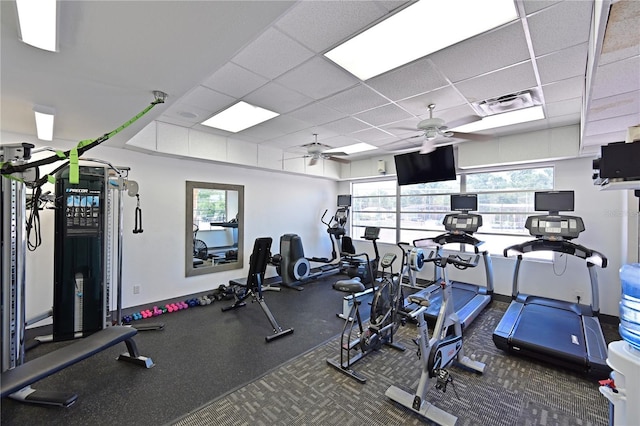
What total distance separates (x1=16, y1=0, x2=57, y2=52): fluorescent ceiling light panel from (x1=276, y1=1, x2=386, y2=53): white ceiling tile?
134 centimetres

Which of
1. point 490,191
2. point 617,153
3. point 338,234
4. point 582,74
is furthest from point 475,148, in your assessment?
point 617,153

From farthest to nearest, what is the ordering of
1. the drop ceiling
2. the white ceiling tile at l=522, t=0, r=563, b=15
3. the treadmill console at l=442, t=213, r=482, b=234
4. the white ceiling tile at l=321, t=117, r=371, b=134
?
the treadmill console at l=442, t=213, r=482, b=234 < the white ceiling tile at l=321, t=117, r=371, b=134 < the white ceiling tile at l=522, t=0, r=563, b=15 < the drop ceiling

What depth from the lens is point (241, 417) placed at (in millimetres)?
2193

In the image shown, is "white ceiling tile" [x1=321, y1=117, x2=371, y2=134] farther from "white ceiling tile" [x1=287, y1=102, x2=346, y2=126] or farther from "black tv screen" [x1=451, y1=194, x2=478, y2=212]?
"black tv screen" [x1=451, y1=194, x2=478, y2=212]

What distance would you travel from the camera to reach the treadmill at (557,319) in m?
2.84

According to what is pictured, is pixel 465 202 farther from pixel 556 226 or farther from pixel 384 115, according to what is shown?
pixel 384 115

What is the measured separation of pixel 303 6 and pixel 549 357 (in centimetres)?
413

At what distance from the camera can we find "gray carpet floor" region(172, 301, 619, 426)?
219 cm

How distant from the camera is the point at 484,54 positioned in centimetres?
246

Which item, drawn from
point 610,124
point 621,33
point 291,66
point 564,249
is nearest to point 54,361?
point 291,66

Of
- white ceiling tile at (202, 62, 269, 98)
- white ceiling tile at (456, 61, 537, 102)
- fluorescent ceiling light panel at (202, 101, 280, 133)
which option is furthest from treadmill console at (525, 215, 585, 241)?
white ceiling tile at (202, 62, 269, 98)

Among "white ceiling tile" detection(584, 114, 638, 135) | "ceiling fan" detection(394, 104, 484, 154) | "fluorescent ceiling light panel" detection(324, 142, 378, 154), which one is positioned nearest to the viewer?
"white ceiling tile" detection(584, 114, 638, 135)

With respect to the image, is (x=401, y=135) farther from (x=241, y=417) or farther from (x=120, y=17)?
(x=241, y=417)

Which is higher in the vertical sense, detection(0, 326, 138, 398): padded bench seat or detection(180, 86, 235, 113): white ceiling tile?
detection(180, 86, 235, 113): white ceiling tile
